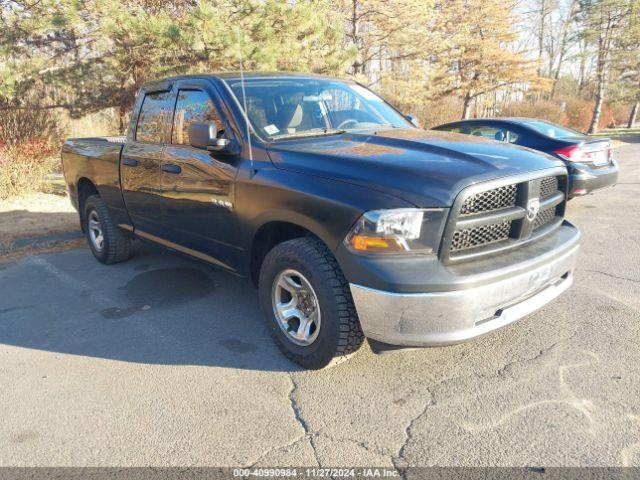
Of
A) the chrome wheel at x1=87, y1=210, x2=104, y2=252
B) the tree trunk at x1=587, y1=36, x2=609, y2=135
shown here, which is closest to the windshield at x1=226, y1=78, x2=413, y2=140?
the chrome wheel at x1=87, y1=210, x2=104, y2=252

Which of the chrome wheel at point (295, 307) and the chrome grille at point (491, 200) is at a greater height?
the chrome grille at point (491, 200)

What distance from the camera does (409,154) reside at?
3.03m

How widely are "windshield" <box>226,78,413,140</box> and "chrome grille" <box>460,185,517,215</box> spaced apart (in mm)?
1424

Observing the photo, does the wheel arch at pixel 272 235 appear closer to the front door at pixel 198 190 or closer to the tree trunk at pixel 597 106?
the front door at pixel 198 190

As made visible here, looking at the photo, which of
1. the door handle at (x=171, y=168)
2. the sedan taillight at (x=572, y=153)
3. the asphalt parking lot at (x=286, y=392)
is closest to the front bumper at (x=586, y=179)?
the sedan taillight at (x=572, y=153)

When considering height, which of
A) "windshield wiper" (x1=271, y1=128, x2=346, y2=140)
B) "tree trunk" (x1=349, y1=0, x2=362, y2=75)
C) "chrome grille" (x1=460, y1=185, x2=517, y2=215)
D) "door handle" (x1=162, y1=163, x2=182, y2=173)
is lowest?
"chrome grille" (x1=460, y1=185, x2=517, y2=215)

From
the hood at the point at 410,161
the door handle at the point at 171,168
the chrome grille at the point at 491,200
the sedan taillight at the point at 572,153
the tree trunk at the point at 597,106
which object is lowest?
the tree trunk at the point at 597,106

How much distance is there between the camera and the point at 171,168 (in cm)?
404

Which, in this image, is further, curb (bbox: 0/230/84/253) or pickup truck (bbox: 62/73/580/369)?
curb (bbox: 0/230/84/253)

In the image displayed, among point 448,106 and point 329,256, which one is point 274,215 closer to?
point 329,256

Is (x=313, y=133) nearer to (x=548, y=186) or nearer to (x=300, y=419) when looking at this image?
(x=548, y=186)

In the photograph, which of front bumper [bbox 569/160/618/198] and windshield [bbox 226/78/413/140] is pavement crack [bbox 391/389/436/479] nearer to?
windshield [bbox 226/78/413/140]

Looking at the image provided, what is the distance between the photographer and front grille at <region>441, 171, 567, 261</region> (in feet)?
8.63

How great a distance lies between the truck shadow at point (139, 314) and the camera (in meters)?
3.49
